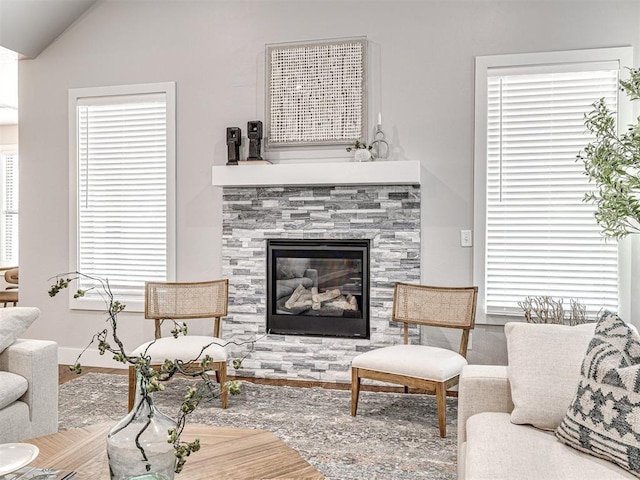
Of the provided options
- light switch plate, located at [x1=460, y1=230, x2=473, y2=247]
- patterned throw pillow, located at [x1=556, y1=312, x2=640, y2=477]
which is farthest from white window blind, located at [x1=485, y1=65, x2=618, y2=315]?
patterned throw pillow, located at [x1=556, y1=312, x2=640, y2=477]

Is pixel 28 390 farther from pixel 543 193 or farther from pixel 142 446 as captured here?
pixel 543 193

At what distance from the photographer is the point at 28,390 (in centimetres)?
259

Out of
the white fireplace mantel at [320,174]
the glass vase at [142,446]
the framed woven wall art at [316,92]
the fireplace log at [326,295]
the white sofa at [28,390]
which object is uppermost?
the framed woven wall art at [316,92]

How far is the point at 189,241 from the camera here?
439 cm

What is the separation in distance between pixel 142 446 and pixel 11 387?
149cm

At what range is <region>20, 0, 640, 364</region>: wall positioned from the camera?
384cm

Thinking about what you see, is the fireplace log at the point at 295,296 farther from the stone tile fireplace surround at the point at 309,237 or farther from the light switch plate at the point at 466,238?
the light switch plate at the point at 466,238

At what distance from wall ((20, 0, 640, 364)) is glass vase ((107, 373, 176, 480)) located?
287 cm

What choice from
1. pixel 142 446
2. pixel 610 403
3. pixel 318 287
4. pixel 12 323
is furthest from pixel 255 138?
pixel 610 403

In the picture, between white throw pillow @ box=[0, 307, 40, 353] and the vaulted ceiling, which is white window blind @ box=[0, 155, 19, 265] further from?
white throw pillow @ box=[0, 307, 40, 353]

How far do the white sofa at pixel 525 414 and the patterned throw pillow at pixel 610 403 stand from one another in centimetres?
4

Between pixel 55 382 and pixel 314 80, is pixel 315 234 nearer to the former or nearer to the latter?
pixel 314 80

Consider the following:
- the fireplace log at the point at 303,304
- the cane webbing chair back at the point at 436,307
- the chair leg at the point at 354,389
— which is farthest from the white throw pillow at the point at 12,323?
the cane webbing chair back at the point at 436,307

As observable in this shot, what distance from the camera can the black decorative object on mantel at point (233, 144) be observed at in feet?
13.5
